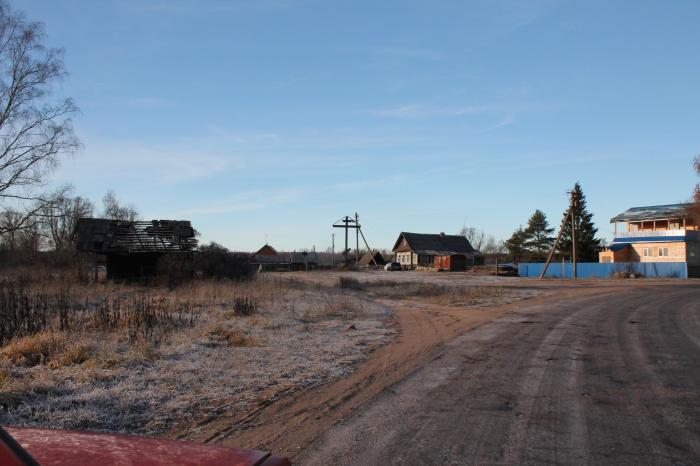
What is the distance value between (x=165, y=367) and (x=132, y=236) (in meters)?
26.0

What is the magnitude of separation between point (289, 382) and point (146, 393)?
206cm

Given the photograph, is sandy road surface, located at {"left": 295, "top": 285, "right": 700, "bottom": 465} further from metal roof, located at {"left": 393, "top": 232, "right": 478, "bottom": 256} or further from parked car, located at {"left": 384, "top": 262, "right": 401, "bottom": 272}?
metal roof, located at {"left": 393, "top": 232, "right": 478, "bottom": 256}

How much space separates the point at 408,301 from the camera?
27016 millimetres

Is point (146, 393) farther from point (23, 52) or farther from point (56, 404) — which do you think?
point (23, 52)

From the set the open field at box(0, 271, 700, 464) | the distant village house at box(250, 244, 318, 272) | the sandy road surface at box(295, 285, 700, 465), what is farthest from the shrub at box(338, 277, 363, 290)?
the distant village house at box(250, 244, 318, 272)

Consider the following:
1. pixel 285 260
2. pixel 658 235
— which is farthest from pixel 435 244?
pixel 658 235

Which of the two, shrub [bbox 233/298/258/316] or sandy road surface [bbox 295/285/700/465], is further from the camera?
shrub [bbox 233/298/258/316]

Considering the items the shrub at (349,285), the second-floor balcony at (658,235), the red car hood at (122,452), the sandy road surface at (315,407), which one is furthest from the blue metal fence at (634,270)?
the red car hood at (122,452)

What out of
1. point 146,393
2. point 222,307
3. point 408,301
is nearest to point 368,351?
point 146,393

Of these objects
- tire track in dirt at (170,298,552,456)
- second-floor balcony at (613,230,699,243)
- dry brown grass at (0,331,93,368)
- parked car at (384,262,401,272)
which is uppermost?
second-floor balcony at (613,230,699,243)

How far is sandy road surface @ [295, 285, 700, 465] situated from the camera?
5156 mm

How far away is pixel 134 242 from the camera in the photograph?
108 feet

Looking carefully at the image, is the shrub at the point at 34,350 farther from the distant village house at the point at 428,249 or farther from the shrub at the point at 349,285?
the distant village house at the point at 428,249

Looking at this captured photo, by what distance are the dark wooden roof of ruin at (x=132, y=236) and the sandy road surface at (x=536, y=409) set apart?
24.7 m
